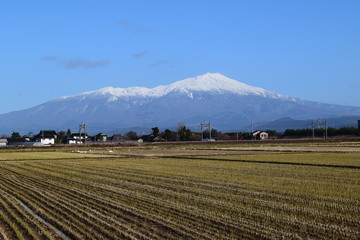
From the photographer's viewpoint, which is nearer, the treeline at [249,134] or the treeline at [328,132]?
the treeline at [328,132]

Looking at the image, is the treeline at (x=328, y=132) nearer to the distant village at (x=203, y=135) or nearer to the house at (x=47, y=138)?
the distant village at (x=203, y=135)

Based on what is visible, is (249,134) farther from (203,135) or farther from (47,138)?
(47,138)

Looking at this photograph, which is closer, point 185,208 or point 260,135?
point 185,208

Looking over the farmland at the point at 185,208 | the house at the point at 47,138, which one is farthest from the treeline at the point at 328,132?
the farmland at the point at 185,208

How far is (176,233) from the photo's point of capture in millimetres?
11297

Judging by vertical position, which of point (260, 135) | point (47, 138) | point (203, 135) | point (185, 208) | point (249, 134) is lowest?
point (185, 208)

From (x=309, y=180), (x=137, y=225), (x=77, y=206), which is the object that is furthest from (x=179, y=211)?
(x=309, y=180)

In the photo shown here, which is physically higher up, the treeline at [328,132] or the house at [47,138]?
the house at [47,138]

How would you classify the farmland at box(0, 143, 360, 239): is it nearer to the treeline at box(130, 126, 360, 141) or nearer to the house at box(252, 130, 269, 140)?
the treeline at box(130, 126, 360, 141)

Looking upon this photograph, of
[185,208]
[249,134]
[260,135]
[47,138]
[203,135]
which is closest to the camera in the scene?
[185,208]

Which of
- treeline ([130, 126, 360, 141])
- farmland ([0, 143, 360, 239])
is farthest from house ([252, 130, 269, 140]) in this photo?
farmland ([0, 143, 360, 239])

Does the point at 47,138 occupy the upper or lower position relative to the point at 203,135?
upper

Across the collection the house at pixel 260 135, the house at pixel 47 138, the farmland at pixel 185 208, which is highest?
the house at pixel 47 138

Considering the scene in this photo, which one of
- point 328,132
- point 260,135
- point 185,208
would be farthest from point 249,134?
point 185,208
